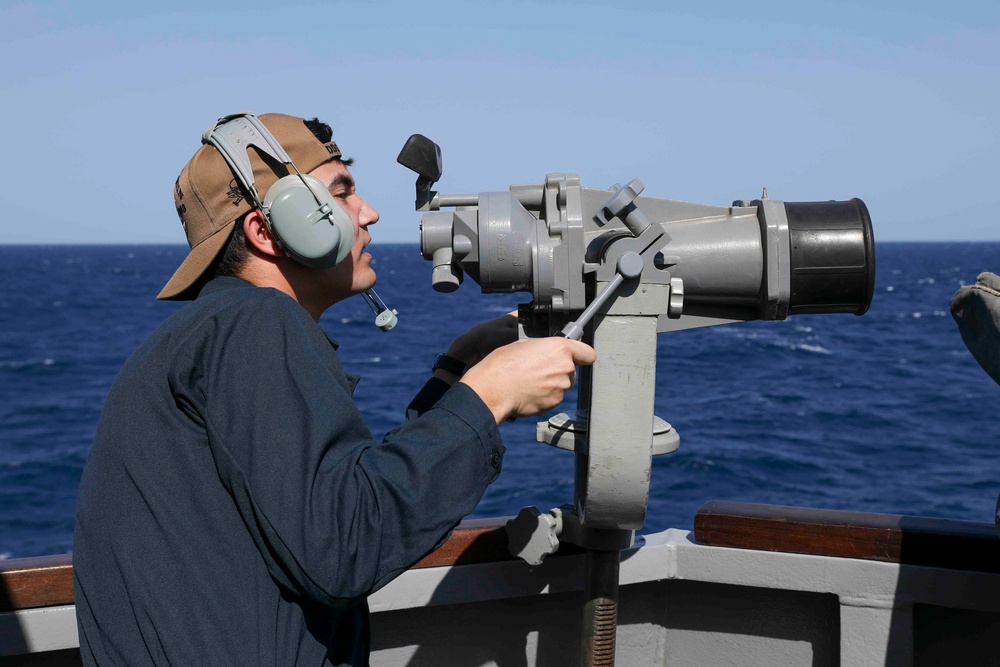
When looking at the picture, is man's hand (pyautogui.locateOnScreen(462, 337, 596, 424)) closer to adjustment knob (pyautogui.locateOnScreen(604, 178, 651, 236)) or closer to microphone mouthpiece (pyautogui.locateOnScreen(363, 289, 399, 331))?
adjustment knob (pyautogui.locateOnScreen(604, 178, 651, 236))

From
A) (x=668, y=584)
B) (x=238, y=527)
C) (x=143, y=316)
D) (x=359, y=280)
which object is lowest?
(x=143, y=316)

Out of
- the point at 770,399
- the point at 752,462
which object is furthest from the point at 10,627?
the point at 770,399

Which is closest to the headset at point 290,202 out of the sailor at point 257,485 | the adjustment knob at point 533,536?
the sailor at point 257,485

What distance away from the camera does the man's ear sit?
1.46 m

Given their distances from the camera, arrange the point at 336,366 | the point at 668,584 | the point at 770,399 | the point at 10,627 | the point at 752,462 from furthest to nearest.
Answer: the point at 770,399 < the point at 752,462 < the point at 668,584 < the point at 10,627 < the point at 336,366

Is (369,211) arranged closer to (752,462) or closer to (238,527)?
(238,527)

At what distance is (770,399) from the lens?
714 inches

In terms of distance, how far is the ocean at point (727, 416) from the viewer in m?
11.4

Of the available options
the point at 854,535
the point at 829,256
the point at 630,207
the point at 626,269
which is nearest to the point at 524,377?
the point at 626,269

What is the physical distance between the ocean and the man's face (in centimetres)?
865

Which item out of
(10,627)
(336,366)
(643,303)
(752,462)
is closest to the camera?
(336,366)

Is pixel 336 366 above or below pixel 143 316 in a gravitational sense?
above

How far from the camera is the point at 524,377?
4.44 feet

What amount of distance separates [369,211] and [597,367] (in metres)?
0.46
